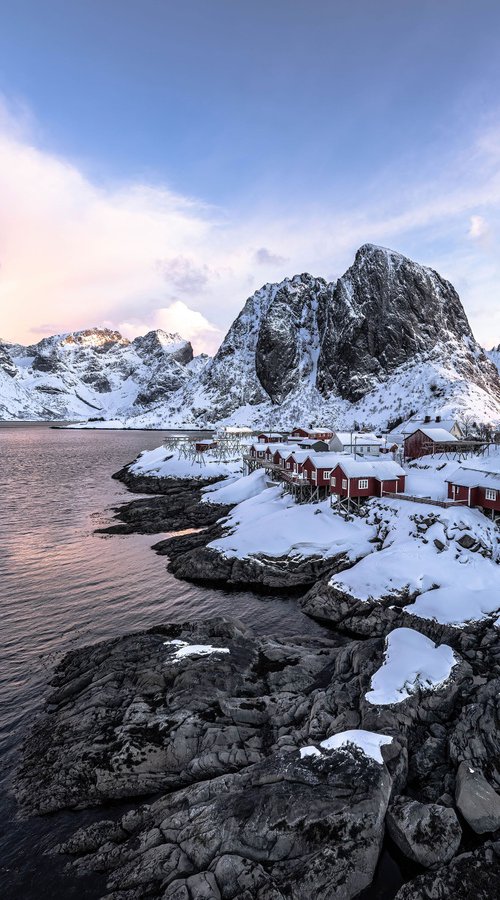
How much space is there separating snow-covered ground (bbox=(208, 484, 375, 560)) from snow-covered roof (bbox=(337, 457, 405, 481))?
451 cm

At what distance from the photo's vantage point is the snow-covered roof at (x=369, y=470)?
45219 millimetres

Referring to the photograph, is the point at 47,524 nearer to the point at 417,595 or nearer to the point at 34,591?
the point at 34,591

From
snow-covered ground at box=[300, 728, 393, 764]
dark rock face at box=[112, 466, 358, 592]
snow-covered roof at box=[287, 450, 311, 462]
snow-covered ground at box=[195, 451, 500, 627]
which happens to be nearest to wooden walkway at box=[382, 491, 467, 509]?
snow-covered ground at box=[195, 451, 500, 627]

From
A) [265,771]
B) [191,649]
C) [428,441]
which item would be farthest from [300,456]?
[265,771]

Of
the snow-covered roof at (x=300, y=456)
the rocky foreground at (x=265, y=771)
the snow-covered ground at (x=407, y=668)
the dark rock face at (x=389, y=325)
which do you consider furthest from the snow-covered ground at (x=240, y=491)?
the dark rock face at (x=389, y=325)

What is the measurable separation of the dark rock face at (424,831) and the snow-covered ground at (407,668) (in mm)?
4264

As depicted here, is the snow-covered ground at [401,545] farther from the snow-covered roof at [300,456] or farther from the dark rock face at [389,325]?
the dark rock face at [389,325]

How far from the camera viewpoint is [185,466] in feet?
282

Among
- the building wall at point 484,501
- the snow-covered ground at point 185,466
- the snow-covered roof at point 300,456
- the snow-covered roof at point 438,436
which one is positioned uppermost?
the snow-covered roof at point 438,436

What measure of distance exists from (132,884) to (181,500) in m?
54.5

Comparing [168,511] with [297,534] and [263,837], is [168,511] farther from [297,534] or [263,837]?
[263,837]

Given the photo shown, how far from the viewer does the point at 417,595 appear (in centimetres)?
2958

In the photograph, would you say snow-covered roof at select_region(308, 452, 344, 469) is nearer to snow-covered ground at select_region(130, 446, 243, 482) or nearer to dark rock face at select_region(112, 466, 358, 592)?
dark rock face at select_region(112, 466, 358, 592)

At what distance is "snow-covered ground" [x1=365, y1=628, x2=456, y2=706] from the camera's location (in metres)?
18.5
